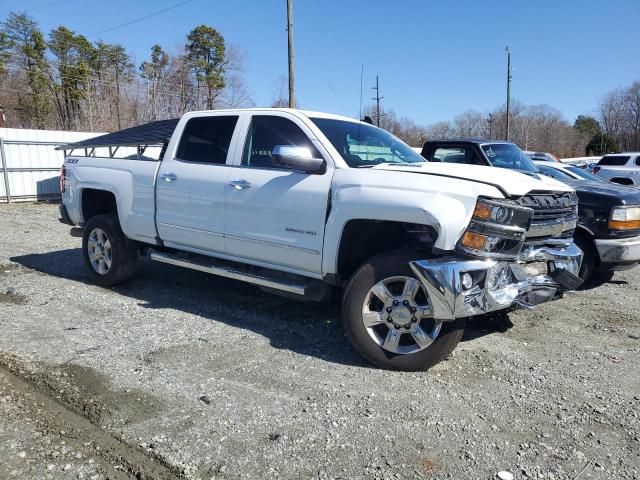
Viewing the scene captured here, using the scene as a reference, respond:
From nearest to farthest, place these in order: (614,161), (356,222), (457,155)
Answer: (356,222) → (457,155) → (614,161)

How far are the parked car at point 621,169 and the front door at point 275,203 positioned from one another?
17.9m

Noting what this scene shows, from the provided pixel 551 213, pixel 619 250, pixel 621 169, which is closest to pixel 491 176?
pixel 551 213

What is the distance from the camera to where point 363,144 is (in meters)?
4.74

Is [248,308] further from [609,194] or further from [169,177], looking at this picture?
[609,194]

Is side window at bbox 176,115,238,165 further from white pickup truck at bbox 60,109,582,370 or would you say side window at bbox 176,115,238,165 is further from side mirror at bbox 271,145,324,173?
side mirror at bbox 271,145,324,173

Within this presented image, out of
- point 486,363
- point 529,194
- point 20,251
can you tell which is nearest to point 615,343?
point 486,363

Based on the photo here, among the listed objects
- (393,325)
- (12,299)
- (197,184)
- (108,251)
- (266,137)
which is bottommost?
(12,299)

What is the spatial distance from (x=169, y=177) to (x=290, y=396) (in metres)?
2.88

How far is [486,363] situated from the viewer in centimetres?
A: 399

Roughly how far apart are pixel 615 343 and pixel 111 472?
4207 mm

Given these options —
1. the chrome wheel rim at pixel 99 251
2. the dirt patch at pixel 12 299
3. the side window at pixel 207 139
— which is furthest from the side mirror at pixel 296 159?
the dirt patch at pixel 12 299

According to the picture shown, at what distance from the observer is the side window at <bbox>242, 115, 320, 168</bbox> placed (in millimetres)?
4621

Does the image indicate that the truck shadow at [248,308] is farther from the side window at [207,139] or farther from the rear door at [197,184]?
the side window at [207,139]

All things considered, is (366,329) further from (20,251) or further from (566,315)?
(20,251)
